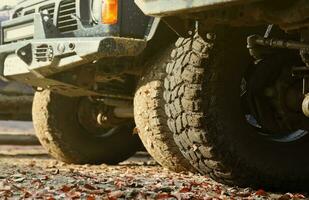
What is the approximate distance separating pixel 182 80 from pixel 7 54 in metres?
1.96

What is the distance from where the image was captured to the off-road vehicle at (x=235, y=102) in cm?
361

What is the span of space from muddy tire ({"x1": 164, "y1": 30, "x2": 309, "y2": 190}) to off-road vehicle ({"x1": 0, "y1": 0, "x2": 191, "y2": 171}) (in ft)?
1.55

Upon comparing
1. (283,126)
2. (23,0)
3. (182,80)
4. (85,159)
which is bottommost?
(85,159)

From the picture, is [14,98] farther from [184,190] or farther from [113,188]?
[184,190]

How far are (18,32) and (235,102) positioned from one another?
238 centimetres

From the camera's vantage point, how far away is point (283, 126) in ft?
12.8

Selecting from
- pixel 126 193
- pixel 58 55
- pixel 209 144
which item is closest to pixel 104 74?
pixel 58 55

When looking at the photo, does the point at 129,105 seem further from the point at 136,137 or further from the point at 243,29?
the point at 243,29

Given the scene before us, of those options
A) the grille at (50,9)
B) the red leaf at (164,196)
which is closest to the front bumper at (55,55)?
the grille at (50,9)

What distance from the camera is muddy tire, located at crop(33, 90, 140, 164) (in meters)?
5.59

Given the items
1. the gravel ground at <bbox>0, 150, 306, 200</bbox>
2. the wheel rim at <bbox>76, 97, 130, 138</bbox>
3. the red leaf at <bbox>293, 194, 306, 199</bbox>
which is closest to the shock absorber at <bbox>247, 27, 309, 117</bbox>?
the red leaf at <bbox>293, 194, 306, 199</bbox>

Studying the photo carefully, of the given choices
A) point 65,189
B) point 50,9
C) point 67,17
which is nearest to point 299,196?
point 65,189

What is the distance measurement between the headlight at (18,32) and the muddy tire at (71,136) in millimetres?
591

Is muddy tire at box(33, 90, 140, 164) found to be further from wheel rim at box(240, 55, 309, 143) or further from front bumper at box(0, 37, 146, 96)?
wheel rim at box(240, 55, 309, 143)
